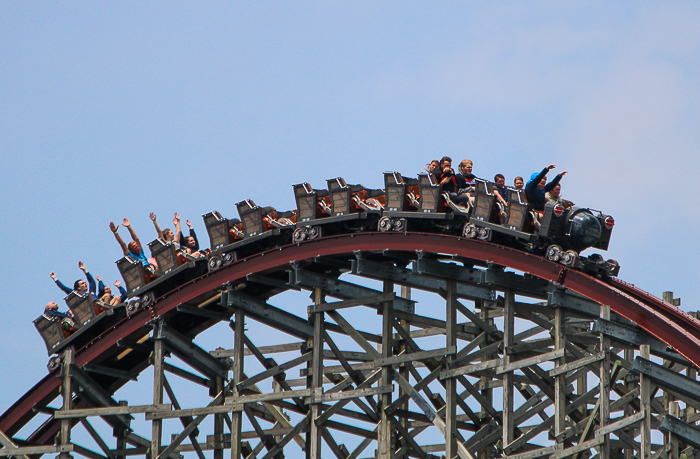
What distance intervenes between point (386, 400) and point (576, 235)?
557 centimetres

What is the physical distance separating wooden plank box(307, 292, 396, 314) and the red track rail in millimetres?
1179

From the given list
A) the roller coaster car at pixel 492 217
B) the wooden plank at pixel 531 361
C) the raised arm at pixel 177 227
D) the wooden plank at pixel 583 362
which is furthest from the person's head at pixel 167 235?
the wooden plank at pixel 583 362

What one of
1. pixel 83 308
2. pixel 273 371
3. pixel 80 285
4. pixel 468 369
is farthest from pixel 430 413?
pixel 80 285

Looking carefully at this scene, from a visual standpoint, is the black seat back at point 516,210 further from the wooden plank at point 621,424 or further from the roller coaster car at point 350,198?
the wooden plank at point 621,424

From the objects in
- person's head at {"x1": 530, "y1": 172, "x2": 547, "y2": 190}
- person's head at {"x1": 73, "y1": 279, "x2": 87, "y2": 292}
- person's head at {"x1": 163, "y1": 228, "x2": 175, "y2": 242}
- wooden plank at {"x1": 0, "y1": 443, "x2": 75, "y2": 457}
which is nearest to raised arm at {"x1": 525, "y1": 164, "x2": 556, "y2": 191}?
person's head at {"x1": 530, "y1": 172, "x2": 547, "y2": 190}

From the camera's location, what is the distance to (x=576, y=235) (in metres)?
24.6

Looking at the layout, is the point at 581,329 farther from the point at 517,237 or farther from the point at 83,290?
the point at 83,290

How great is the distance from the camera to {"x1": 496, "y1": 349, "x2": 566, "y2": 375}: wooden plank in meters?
24.7

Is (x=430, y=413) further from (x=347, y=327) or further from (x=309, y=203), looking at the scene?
(x=309, y=203)

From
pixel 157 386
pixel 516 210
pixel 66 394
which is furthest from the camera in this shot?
pixel 66 394

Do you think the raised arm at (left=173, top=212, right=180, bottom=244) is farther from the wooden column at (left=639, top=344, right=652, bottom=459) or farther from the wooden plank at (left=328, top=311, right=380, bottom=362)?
the wooden column at (left=639, top=344, right=652, bottom=459)

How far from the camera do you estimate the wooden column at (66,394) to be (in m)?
30.9

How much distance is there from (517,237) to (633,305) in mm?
2616

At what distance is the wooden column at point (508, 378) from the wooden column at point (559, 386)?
1.00 metres
